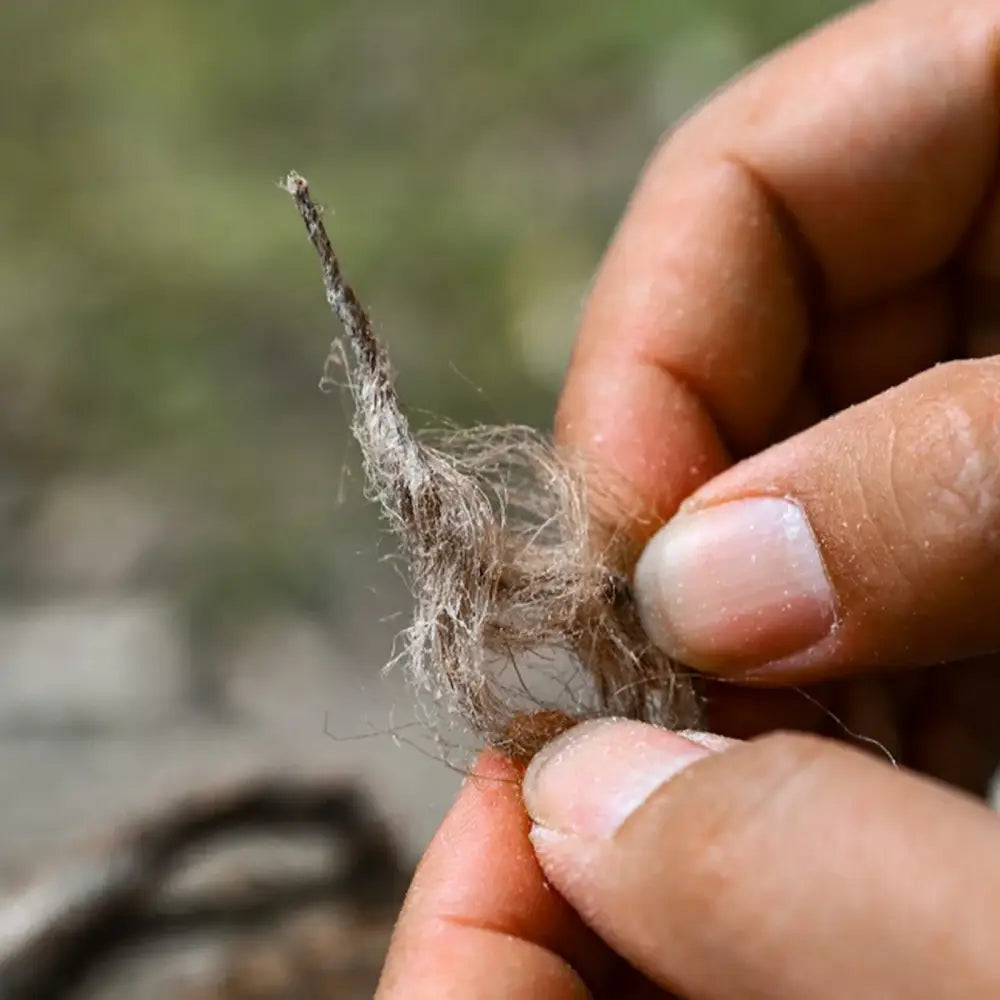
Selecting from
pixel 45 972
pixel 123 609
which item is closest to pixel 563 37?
pixel 123 609

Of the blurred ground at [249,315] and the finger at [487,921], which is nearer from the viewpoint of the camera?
the finger at [487,921]

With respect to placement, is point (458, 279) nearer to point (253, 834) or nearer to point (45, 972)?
point (253, 834)

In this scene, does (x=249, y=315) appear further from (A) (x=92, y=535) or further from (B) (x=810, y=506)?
(B) (x=810, y=506)

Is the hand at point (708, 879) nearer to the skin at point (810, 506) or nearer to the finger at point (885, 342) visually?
the skin at point (810, 506)

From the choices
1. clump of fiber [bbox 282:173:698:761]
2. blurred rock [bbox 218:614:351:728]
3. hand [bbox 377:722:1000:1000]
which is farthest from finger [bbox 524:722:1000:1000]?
blurred rock [bbox 218:614:351:728]

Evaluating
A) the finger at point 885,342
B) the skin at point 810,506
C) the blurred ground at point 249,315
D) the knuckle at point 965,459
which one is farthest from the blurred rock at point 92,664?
the knuckle at point 965,459

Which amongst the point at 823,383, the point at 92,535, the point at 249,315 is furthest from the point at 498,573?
the point at 249,315

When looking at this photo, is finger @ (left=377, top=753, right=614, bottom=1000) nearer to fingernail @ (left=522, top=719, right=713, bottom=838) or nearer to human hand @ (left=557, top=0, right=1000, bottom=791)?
fingernail @ (left=522, top=719, right=713, bottom=838)
